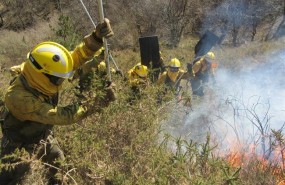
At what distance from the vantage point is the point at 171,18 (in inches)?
779

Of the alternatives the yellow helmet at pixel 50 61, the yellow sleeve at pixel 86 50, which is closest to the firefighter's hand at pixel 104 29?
the yellow sleeve at pixel 86 50

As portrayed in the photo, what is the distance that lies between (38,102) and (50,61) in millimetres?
384

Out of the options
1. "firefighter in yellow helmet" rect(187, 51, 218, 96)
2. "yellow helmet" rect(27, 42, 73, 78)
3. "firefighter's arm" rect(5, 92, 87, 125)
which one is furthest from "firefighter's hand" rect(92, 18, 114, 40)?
"firefighter in yellow helmet" rect(187, 51, 218, 96)

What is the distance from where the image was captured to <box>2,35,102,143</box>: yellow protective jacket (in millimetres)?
3221

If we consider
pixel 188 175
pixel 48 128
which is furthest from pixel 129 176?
pixel 48 128

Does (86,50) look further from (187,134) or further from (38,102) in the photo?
(187,134)

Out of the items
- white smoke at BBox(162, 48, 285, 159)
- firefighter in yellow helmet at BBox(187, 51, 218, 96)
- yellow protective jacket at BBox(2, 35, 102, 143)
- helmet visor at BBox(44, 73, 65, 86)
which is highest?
helmet visor at BBox(44, 73, 65, 86)

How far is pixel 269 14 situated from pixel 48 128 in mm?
19625

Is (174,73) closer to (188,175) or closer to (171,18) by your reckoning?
(188,175)

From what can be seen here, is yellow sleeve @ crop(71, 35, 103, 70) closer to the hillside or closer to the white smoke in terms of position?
the hillside

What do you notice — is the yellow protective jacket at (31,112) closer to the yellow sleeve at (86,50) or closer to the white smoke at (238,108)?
the yellow sleeve at (86,50)

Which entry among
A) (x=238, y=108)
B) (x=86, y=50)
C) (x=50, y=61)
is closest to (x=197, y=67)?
(x=238, y=108)

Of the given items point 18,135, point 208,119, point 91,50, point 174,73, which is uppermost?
point 91,50

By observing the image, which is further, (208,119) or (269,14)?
(269,14)
